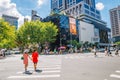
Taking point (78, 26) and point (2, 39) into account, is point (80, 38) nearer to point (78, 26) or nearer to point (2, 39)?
point (78, 26)

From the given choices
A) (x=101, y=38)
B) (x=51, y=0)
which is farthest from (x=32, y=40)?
(x=51, y=0)

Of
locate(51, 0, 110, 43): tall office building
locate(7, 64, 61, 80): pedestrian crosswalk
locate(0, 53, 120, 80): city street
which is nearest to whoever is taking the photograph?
locate(0, 53, 120, 80): city street

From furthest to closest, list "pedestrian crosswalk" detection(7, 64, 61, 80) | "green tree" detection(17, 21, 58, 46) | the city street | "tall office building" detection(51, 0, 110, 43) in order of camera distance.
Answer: "tall office building" detection(51, 0, 110, 43)
"green tree" detection(17, 21, 58, 46)
"pedestrian crosswalk" detection(7, 64, 61, 80)
the city street

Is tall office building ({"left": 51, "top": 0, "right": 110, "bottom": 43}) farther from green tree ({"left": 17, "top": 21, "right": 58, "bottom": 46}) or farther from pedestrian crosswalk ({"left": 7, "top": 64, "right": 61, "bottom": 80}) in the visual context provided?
pedestrian crosswalk ({"left": 7, "top": 64, "right": 61, "bottom": 80})

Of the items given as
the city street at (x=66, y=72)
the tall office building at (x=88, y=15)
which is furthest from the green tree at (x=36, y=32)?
the tall office building at (x=88, y=15)

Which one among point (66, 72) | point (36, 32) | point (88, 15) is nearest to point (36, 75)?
point (66, 72)

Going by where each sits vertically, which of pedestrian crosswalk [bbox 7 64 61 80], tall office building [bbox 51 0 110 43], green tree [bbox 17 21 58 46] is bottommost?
pedestrian crosswalk [bbox 7 64 61 80]

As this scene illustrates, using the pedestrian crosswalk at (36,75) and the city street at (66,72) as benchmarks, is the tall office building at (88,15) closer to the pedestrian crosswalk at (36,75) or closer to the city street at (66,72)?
the city street at (66,72)

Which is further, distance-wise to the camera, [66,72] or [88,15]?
[88,15]

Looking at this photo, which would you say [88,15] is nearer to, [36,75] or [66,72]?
[66,72]

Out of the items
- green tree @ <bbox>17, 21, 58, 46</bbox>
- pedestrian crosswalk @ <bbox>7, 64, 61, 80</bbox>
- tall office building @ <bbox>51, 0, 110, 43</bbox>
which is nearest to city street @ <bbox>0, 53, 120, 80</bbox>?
pedestrian crosswalk @ <bbox>7, 64, 61, 80</bbox>

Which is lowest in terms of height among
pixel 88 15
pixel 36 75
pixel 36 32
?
pixel 36 75

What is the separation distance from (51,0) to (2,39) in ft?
429

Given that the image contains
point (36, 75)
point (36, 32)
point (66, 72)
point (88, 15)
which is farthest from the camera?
point (88, 15)
